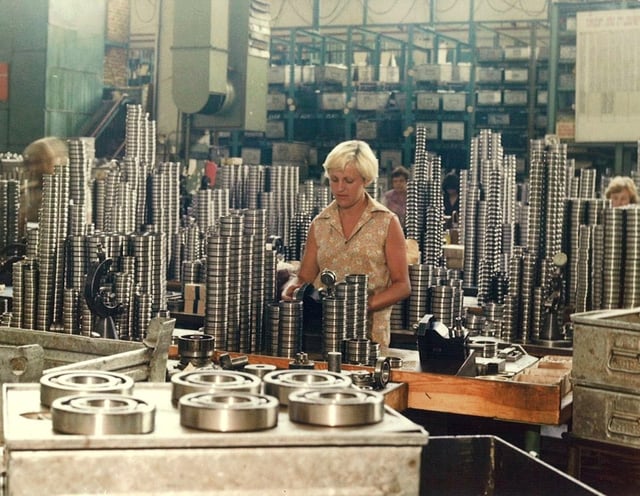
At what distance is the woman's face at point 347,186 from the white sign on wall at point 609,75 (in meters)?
6.05

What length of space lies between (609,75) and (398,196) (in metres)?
2.92

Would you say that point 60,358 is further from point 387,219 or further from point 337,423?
point 387,219

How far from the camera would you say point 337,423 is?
127cm

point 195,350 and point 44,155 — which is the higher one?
→ point 44,155

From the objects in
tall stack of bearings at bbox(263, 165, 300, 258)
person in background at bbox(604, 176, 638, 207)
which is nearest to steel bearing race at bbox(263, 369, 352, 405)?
tall stack of bearings at bbox(263, 165, 300, 258)

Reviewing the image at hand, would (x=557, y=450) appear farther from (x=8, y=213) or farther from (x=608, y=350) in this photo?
(x=8, y=213)

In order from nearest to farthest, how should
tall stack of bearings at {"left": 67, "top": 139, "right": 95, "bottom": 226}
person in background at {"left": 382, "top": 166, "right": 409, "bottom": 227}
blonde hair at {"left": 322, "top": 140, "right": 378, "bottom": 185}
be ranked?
1. tall stack of bearings at {"left": 67, "top": 139, "right": 95, "bottom": 226}
2. blonde hair at {"left": 322, "top": 140, "right": 378, "bottom": 185}
3. person in background at {"left": 382, "top": 166, "right": 409, "bottom": 227}

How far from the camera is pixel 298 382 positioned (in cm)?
144

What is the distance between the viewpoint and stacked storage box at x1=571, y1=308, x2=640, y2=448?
2.79 meters

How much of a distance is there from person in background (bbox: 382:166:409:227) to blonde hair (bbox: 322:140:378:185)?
357 centimetres

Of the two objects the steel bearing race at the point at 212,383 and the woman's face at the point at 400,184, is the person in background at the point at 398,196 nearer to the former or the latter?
the woman's face at the point at 400,184

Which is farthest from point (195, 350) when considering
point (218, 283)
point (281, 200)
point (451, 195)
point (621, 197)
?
point (451, 195)

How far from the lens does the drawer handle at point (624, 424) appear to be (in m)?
2.80

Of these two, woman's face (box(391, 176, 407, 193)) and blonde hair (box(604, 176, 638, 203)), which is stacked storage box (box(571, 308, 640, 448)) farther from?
woman's face (box(391, 176, 407, 193))
